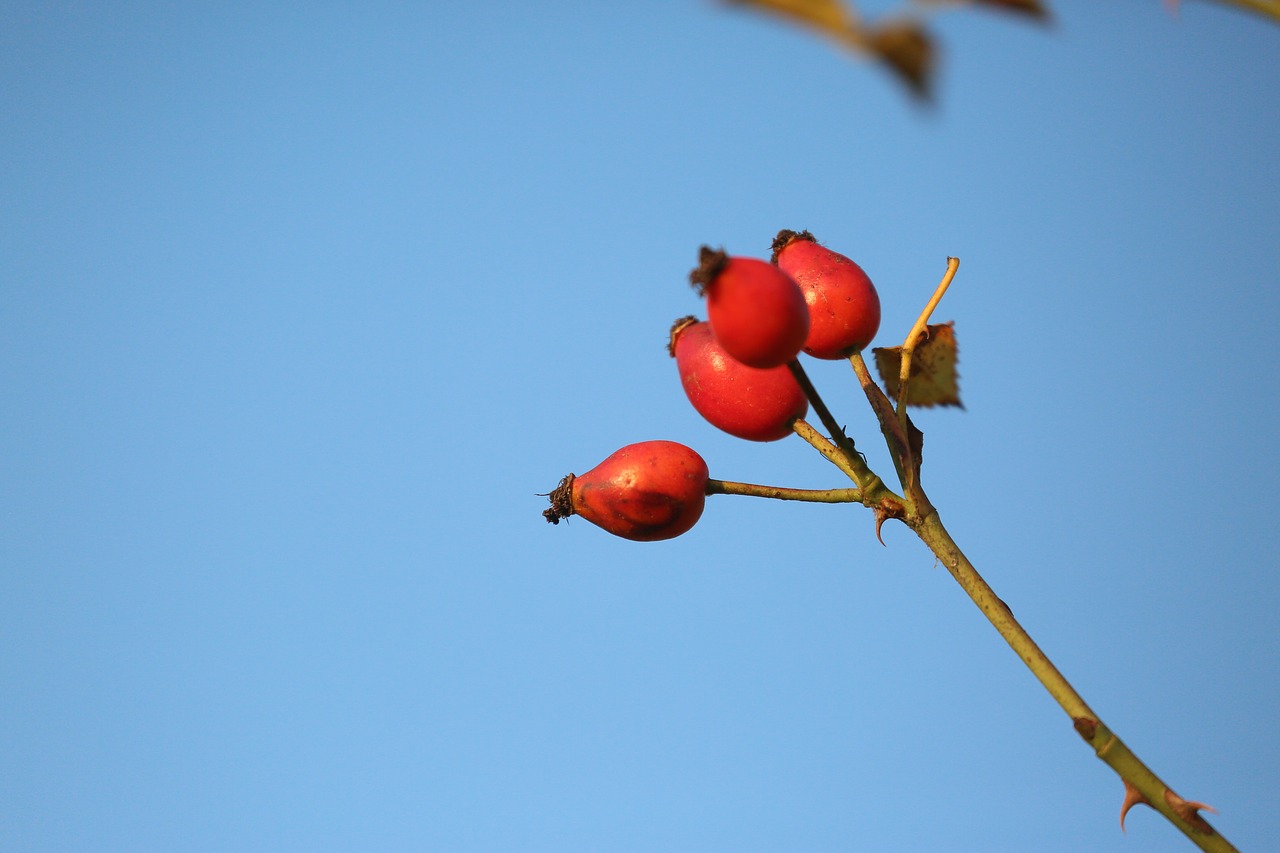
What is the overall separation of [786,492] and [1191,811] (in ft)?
3.43

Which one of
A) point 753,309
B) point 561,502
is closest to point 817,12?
point 753,309

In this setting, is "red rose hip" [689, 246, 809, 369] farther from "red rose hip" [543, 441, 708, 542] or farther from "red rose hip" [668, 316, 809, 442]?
"red rose hip" [543, 441, 708, 542]

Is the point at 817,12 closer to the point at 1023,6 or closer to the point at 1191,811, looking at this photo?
the point at 1023,6

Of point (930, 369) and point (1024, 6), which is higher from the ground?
point (930, 369)

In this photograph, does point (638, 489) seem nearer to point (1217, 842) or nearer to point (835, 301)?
point (835, 301)

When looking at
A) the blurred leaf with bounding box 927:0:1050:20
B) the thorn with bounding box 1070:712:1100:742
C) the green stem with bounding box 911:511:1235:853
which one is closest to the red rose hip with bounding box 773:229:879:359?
the green stem with bounding box 911:511:1235:853

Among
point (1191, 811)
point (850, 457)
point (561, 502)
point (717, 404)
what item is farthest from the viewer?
point (561, 502)

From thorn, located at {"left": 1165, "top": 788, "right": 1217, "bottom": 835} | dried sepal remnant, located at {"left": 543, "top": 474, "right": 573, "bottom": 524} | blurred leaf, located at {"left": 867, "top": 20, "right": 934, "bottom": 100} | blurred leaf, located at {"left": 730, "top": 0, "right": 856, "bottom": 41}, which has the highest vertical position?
dried sepal remnant, located at {"left": 543, "top": 474, "right": 573, "bottom": 524}

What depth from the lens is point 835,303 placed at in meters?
2.79

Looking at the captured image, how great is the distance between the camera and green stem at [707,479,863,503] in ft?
8.37

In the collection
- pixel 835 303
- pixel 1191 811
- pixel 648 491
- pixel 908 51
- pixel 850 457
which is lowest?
pixel 1191 811

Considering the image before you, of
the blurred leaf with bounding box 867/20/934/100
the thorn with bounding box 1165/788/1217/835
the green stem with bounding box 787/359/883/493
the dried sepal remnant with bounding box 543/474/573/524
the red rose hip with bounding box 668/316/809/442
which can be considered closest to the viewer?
the blurred leaf with bounding box 867/20/934/100

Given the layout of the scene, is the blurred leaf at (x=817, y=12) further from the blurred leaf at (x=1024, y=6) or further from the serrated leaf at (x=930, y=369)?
the serrated leaf at (x=930, y=369)

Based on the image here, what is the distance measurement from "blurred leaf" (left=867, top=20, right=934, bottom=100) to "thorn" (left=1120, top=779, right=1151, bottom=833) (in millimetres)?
1628
